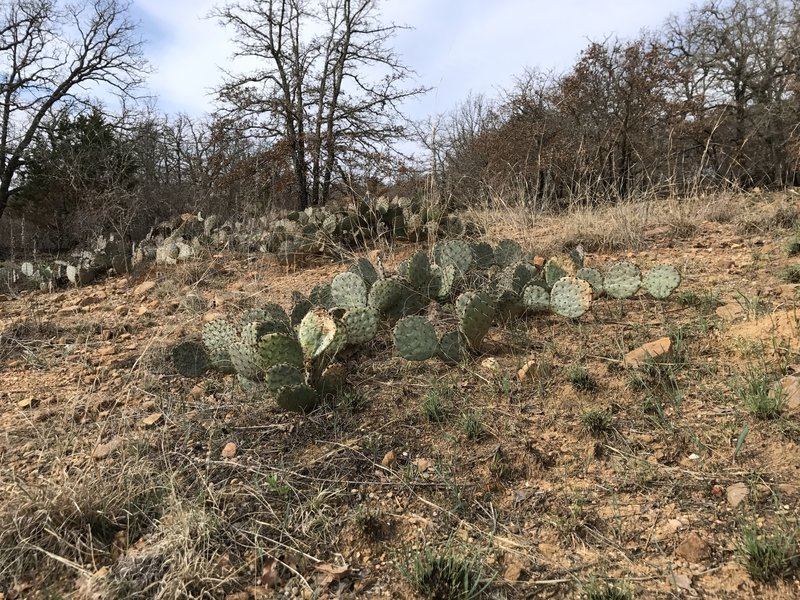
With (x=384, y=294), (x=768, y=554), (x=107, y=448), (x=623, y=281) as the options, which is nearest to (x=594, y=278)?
(x=623, y=281)

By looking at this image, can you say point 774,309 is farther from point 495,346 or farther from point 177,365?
point 177,365

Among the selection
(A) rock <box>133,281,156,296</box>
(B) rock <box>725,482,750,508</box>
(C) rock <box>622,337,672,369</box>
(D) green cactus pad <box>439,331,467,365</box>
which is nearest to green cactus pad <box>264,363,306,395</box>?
(D) green cactus pad <box>439,331,467,365</box>

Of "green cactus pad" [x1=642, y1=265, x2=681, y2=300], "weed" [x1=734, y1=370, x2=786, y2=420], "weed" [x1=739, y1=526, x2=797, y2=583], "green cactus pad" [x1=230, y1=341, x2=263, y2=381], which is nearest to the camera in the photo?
"weed" [x1=739, y1=526, x2=797, y2=583]

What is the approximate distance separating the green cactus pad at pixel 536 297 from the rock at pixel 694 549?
1.52 meters

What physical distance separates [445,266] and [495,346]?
2.39 feet

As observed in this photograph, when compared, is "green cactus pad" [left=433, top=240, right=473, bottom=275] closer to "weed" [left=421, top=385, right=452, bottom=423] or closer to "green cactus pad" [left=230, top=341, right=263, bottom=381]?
"weed" [left=421, top=385, right=452, bottom=423]

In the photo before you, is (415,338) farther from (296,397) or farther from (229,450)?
(229,450)

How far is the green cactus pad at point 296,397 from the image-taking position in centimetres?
214

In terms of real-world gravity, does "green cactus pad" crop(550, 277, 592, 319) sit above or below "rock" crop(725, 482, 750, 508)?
above

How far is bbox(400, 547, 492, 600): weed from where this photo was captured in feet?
4.44

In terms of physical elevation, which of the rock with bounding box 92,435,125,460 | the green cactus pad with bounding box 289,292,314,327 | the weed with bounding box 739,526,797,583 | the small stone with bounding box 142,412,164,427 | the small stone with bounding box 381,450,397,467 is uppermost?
the green cactus pad with bounding box 289,292,314,327

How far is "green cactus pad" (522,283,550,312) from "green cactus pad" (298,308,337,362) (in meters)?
1.07

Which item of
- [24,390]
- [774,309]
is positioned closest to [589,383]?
[774,309]

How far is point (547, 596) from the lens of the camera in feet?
4.50
